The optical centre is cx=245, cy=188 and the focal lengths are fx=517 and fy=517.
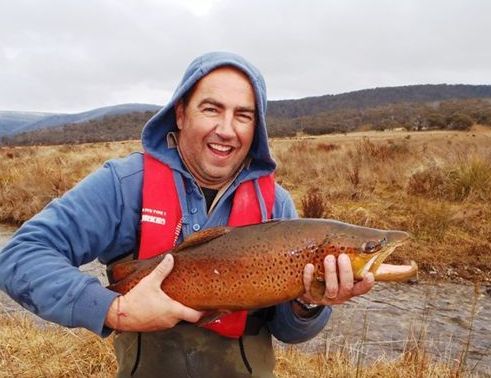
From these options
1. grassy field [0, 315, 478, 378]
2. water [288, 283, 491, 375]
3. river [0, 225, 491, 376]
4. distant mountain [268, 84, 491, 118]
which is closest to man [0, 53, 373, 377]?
grassy field [0, 315, 478, 378]

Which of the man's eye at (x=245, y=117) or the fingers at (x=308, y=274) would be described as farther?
the man's eye at (x=245, y=117)

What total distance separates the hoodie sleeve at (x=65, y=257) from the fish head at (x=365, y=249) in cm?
112

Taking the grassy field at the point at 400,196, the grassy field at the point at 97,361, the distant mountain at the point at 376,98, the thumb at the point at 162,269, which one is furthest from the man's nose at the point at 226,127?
the distant mountain at the point at 376,98

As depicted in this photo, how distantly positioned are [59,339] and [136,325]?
10.9 ft

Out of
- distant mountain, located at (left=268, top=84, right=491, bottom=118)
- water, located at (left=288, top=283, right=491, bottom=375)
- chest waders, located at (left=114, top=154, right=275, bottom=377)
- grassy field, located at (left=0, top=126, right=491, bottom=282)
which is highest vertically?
distant mountain, located at (left=268, top=84, right=491, bottom=118)

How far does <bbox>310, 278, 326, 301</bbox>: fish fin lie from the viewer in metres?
2.57

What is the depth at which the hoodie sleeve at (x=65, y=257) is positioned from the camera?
7.79ft

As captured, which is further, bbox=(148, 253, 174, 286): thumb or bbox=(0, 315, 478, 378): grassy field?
bbox=(0, 315, 478, 378): grassy field

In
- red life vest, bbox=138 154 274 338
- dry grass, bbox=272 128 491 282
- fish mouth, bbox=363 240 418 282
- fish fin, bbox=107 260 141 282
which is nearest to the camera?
fish mouth, bbox=363 240 418 282

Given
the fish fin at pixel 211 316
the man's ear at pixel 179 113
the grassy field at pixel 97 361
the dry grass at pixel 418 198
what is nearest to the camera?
the fish fin at pixel 211 316

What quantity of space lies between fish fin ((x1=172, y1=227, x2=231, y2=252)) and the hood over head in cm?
67

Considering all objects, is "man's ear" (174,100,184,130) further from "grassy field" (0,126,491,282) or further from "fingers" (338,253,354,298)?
"grassy field" (0,126,491,282)

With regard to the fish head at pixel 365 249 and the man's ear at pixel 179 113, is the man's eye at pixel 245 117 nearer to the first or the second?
the man's ear at pixel 179 113

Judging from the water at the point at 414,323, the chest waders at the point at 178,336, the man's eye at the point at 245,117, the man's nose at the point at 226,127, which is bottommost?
the water at the point at 414,323
